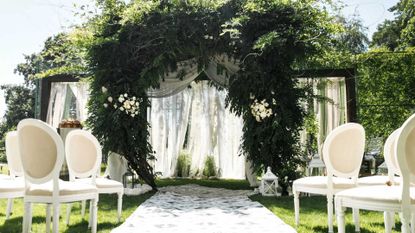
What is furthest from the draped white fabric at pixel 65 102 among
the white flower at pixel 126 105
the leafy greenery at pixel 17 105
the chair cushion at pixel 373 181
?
the leafy greenery at pixel 17 105

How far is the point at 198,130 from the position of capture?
981 cm

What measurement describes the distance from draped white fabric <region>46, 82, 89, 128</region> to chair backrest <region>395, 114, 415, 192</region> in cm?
780

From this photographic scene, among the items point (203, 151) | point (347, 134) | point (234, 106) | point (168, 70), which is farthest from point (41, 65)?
point (347, 134)

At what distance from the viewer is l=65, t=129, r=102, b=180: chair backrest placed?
3949 mm

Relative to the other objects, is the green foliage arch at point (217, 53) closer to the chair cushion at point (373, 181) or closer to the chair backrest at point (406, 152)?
the chair cushion at point (373, 181)

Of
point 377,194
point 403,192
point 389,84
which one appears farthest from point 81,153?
point 389,84

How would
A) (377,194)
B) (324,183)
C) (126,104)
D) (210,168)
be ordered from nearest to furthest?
1. (377,194)
2. (324,183)
3. (126,104)
4. (210,168)

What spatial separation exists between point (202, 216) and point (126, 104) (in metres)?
2.79

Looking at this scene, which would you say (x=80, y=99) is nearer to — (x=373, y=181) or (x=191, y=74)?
(x=191, y=74)

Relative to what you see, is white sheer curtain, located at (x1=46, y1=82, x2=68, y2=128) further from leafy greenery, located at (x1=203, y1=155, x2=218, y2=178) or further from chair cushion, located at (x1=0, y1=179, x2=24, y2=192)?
chair cushion, located at (x1=0, y1=179, x2=24, y2=192)

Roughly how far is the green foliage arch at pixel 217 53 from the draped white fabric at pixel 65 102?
233 cm

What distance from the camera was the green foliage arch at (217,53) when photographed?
6539 millimetres

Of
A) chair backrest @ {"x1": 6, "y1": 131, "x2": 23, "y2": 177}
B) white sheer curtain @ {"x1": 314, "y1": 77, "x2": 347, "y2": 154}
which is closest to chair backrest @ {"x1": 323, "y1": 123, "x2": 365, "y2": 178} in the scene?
chair backrest @ {"x1": 6, "y1": 131, "x2": 23, "y2": 177}

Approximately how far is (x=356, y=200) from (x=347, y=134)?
1153mm
